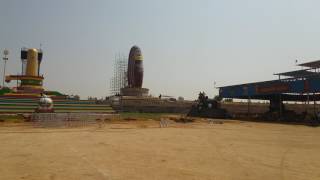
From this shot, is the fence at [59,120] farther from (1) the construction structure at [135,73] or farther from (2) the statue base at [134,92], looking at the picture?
(1) the construction structure at [135,73]

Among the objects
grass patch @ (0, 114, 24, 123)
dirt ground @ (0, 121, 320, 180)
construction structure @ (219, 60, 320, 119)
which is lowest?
dirt ground @ (0, 121, 320, 180)

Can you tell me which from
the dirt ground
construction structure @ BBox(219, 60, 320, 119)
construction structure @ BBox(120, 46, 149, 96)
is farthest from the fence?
construction structure @ BBox(120, 46, 149, 96)

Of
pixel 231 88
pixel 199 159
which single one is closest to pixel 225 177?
pixel 199 159

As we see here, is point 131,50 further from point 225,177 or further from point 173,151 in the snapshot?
point 225,177

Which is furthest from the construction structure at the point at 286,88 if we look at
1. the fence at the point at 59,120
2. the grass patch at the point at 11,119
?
the grass patch at the point at 11,119

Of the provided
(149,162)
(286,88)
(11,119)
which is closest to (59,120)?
(11,119)

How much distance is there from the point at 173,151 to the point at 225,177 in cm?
582

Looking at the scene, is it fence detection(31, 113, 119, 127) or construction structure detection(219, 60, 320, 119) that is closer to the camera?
fence detection(31, 113, 119, 127)

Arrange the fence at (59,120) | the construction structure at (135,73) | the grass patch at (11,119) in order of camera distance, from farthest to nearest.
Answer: the construction structure at (135,73) < the grass patch at (11,119) < the fence at (59,120)

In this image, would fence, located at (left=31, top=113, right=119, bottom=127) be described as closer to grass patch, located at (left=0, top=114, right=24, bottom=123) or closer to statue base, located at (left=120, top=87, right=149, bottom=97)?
grass patch, located at (left=0, top=114, right=24, bottom=123)

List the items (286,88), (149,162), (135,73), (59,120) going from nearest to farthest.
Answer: (149,162), (59,120), (286,88), (135,73)

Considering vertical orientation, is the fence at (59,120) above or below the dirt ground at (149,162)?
above

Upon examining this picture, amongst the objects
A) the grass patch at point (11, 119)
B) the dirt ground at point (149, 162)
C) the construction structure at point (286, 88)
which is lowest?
the dirt ground at point (149, 162)

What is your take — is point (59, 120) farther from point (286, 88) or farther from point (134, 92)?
point (134, 92)
